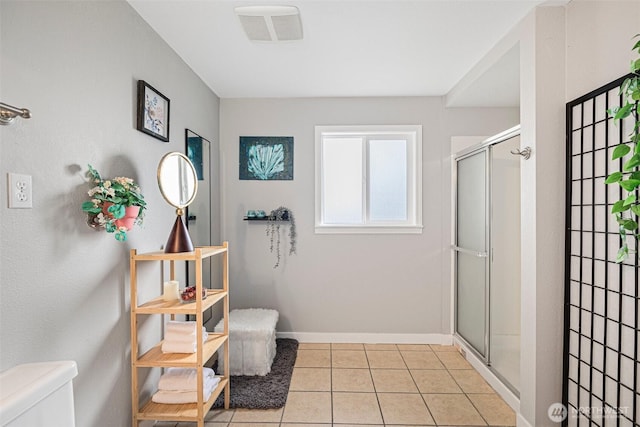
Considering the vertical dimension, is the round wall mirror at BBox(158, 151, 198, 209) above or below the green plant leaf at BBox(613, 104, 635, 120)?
below

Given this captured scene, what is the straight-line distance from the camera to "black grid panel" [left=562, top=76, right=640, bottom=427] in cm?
144

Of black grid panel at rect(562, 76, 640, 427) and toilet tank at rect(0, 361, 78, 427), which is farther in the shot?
black grid panel at rect(562, 76, 640, 427)

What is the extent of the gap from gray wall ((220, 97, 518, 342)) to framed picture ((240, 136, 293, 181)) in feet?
0.20

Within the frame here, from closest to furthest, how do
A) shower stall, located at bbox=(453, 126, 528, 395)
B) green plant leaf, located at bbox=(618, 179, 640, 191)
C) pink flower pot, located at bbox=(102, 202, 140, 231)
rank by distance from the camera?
green plant leaf, located at bbox=(618, 179, 640, 191) → pink flower pot, located at bbox=(102, 202, 140, 231) → shower stall, located at bbox=(453, 126, 528, 395)

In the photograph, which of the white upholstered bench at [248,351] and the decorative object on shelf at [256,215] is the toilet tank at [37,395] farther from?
the decorative object on shelf at [256,215]

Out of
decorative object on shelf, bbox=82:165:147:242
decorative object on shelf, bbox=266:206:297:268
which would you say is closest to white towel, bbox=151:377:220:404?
decorative object on shelf, bbox=82:165:147:242

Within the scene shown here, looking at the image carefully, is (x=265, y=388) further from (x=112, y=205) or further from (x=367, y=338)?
(x=112, y=205)

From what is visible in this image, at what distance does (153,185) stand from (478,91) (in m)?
2.63

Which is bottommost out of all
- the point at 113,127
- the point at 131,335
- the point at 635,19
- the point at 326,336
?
the point at 326,336

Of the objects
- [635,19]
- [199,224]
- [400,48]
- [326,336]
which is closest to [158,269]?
[199,224]

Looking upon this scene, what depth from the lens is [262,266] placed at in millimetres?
3295

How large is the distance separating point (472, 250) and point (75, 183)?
276 cm

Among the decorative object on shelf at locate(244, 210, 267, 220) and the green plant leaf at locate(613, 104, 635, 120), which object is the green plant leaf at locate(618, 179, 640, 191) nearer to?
the green plant leaf at locate(613, 104, 635, 120)

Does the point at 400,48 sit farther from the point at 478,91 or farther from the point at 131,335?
the point at 131,335
